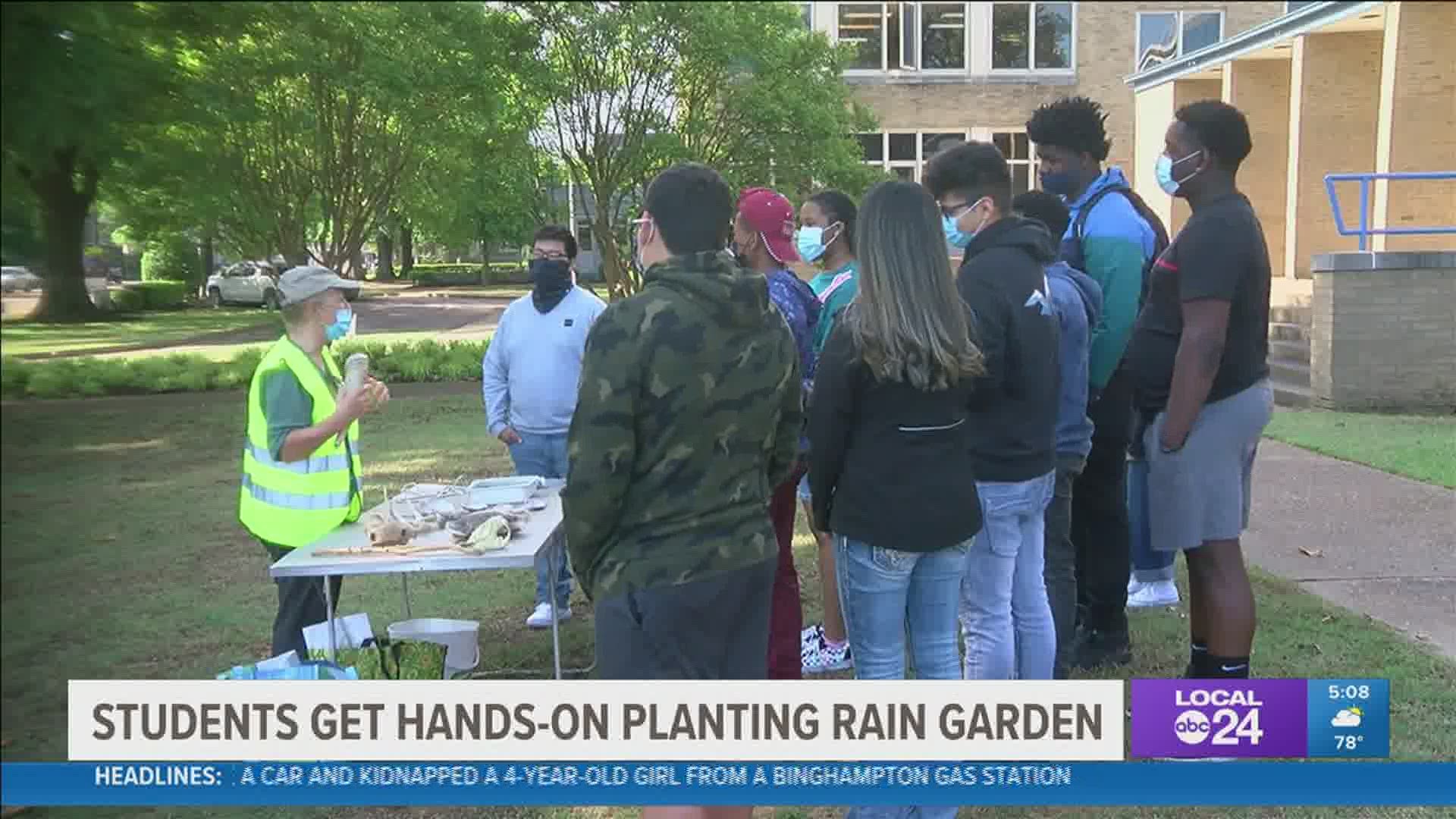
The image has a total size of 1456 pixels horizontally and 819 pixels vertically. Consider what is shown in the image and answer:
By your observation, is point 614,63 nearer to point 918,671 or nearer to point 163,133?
point 163,133

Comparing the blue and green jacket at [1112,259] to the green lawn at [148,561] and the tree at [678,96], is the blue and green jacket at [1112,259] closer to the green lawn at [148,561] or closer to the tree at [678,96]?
the green lawn at [148,561]

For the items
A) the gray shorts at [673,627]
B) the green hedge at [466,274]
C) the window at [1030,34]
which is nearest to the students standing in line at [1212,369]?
the window at [1030,34]

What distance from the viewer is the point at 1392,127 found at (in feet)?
19.6

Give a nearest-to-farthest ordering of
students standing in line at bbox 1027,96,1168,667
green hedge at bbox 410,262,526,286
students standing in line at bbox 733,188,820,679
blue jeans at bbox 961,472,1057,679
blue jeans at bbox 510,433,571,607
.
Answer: green hedge at bbox 410,262,526,286 < blue jeans at bbox 961,472,1057,679 < students standing in line at bbox 733,188,820,679 < students standing in line at bbox 1027,96,1168,667 < blue jeans at bbox 510,433,571,607

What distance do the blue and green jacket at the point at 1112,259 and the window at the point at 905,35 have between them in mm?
1278

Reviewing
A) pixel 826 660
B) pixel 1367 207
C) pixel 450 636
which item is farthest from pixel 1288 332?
pixel 450 636

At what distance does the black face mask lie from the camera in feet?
9.71

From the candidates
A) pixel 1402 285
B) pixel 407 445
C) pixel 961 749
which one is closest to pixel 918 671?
pixel 961 749

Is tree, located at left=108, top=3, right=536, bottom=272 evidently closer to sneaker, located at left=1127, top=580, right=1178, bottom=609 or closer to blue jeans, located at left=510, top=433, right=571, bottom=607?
blue jeans, located at left=510, top=433, right=571, bottom=607

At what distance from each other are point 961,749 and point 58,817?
1.61 metres

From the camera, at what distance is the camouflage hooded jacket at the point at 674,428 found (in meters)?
2.03

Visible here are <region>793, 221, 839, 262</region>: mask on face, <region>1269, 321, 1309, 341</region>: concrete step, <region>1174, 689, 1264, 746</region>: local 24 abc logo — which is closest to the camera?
<region>1174, 689, 1264, 746</region>: local 24 abc logo

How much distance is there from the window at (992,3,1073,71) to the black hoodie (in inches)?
18.8

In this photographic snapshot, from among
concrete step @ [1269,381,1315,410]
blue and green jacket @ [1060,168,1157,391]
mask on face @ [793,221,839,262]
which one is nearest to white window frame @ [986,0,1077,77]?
mask on face @ [793,221,839,262]
